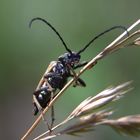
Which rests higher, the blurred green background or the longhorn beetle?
the blurred green background

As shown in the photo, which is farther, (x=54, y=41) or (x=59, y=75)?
(x=54, y=41)

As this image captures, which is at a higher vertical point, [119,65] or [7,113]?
[7,113]

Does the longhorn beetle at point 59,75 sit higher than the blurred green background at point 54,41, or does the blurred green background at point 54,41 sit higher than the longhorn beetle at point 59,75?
the blurred green background at point 54,41

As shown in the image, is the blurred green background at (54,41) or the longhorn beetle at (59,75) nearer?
the longhorn beetle at (59,75)

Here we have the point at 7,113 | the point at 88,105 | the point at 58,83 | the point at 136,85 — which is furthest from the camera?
the point at 7,113

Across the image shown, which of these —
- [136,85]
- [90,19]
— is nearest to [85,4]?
[90,19]

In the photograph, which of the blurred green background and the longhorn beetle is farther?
the blurred green background

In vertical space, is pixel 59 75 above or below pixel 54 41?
below

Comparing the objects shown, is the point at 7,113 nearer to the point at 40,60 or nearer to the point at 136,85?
the point at 40,60
